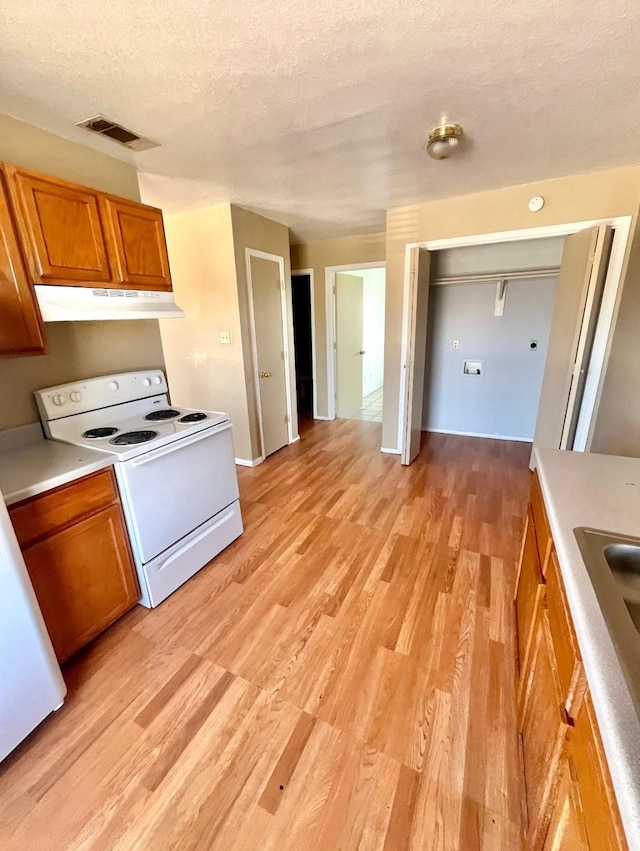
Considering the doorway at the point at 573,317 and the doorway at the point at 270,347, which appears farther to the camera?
the doorway at the point at 270,347

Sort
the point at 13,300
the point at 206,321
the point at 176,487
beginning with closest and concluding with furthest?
1. the point at 13,300
2. the point at 176,487
3. the point at 206,321

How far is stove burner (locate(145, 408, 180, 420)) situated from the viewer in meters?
2.23

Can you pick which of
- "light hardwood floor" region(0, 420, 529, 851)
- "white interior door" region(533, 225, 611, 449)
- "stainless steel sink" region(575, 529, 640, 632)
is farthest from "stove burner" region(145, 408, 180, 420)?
"white interior door" region(533, 225, 611, 449)

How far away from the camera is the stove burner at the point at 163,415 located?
223 centimetres

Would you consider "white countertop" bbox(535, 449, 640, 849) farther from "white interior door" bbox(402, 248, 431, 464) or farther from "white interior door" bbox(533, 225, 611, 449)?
"white interior door" bbox(402, 248, 431, 464)

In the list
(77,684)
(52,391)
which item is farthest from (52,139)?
(77,684)

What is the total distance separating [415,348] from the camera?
326 cm

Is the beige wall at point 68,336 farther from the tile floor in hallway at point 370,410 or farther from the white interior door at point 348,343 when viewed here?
the tile floor in hallway at point 370,410

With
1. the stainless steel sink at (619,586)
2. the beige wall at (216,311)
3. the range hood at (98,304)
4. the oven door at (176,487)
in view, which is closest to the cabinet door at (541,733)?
the stainless steel sink at (619,586)

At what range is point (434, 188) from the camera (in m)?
2.71

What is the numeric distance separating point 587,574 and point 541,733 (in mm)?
478

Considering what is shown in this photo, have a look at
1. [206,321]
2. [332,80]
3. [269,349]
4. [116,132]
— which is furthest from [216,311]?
[332,80]

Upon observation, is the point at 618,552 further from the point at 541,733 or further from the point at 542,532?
the point at 541,733

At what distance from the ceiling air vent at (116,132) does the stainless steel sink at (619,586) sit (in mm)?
2596
